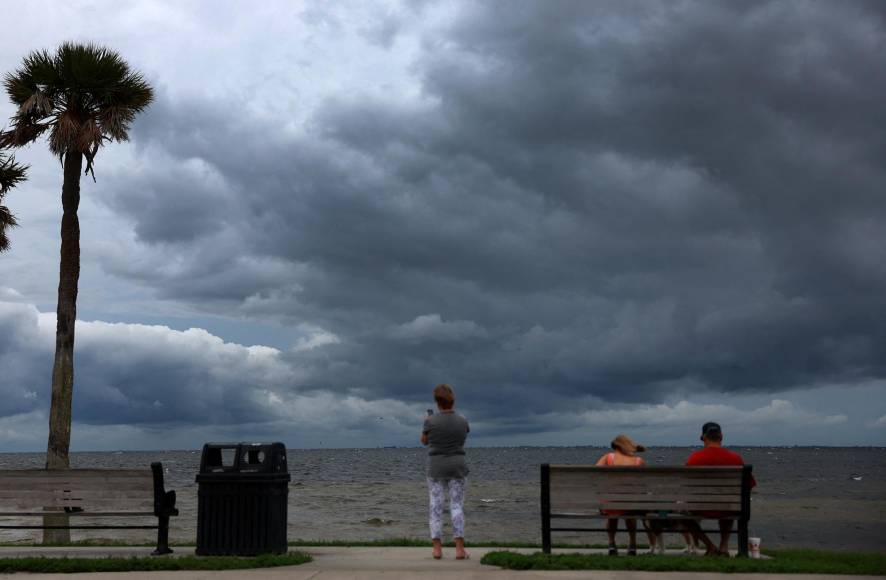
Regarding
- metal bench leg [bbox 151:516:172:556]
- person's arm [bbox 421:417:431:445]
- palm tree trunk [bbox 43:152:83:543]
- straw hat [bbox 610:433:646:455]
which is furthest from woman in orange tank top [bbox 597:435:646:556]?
palm tree trunk [bbox 43:152:83:543]

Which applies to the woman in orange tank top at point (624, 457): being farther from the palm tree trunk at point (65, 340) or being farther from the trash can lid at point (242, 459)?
the palm tree trunk at point (65, 340)

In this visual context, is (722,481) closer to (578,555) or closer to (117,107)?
(578,555)

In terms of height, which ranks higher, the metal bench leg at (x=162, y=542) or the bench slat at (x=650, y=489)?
the bench slat at (x=650, y=489)

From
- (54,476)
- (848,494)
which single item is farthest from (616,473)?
(848,494)

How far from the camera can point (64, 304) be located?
15.2 metres

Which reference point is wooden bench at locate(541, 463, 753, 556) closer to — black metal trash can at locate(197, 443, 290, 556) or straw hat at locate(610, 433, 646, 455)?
straw hat at locate(610, 433, 646, 455)

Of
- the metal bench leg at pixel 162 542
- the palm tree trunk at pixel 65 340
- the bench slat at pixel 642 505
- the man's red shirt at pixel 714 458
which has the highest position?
the palm tree trunk at pixel 65 340

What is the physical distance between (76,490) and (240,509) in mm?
2220

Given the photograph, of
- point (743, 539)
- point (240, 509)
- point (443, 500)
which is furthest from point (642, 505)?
point (240, 509)

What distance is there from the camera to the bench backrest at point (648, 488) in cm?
992

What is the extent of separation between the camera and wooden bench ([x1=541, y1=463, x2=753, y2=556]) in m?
9.92

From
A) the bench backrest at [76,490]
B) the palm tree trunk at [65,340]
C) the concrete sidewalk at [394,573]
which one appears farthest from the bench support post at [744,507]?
the palm tree trunk at [65,340]

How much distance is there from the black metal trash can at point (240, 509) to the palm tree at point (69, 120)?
592cm

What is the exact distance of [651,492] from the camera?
10.0 metres
